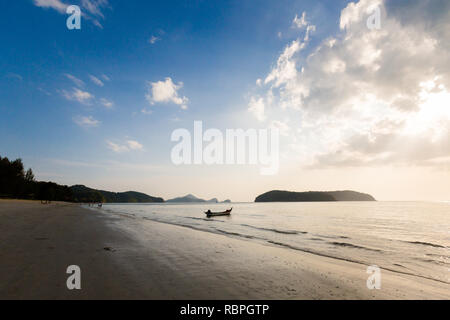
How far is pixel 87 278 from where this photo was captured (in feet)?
23.2

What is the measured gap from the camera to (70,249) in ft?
36.6
